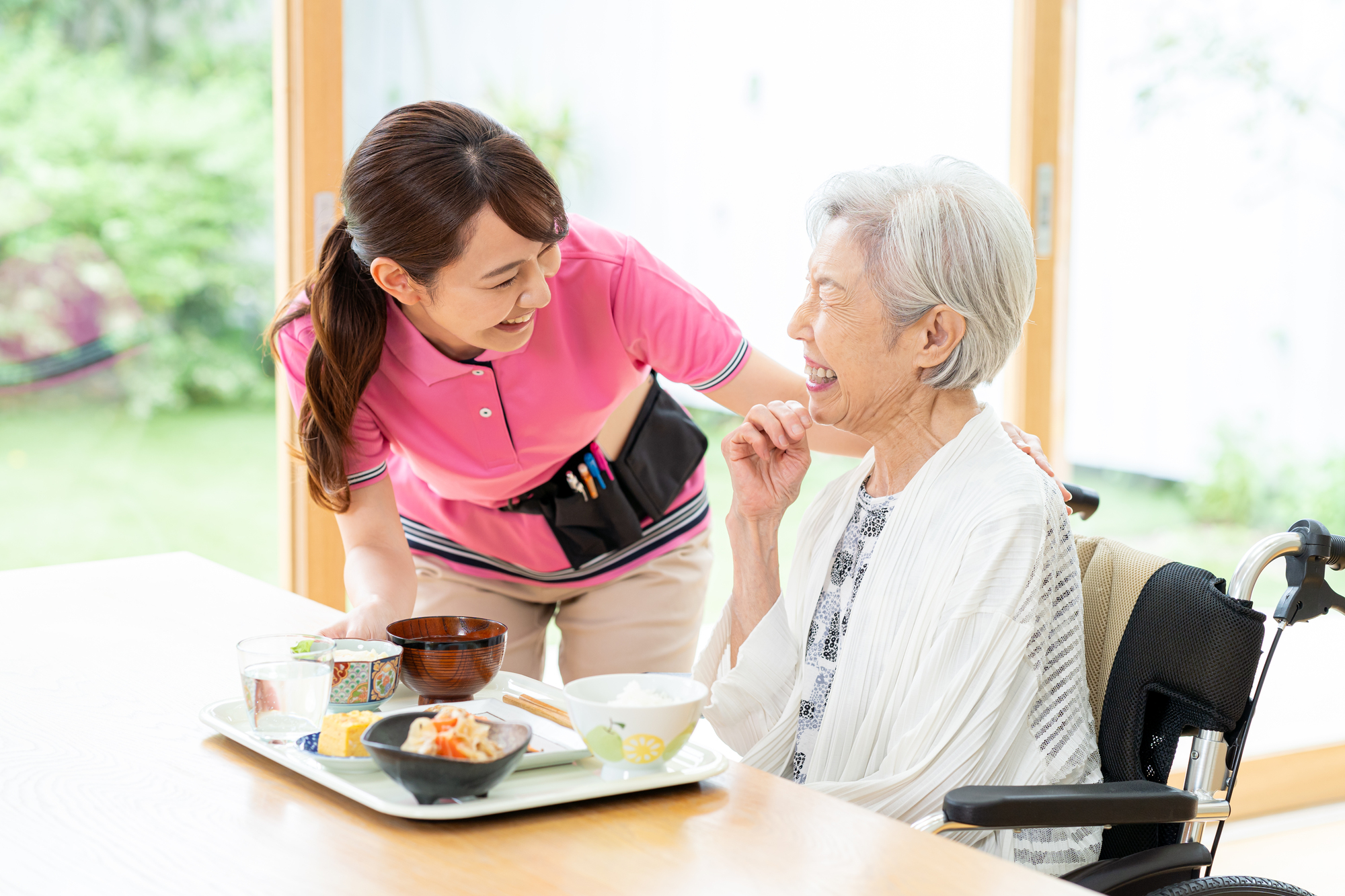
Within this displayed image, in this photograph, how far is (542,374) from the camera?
1.92 m

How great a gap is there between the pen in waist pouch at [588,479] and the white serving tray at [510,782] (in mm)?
877

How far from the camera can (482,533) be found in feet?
6.95

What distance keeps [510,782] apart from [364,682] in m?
0.28

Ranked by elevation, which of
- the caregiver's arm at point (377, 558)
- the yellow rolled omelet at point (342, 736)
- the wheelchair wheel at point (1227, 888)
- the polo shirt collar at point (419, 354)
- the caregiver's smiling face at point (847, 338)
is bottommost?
the wheelchair wheel at point (1227, 888)

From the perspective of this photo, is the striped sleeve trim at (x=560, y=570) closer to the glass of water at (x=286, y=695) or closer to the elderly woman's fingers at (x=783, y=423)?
the elderly woman's fingers at (x=783, y=423)

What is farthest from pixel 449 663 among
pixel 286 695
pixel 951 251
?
pixel 951 251

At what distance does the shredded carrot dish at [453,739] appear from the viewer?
1.05 m

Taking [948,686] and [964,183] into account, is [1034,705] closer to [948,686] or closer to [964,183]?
[948,686]

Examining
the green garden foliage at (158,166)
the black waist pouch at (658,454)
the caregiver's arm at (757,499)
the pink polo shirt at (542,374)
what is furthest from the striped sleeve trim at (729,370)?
the green garden foliage at (158,166)

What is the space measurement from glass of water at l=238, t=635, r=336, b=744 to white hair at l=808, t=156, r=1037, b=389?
2.77 ft

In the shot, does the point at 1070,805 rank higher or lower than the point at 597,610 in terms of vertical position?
higher

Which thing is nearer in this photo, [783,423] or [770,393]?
[783,423]

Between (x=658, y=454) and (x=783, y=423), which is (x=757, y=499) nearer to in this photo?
(x=783, y=423)

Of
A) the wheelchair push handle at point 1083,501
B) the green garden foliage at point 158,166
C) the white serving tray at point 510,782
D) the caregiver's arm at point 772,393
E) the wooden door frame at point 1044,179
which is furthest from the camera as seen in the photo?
the wooden door frame at point 1044,179
